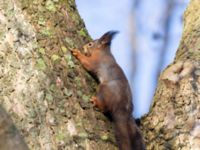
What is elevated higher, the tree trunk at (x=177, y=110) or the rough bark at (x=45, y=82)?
the rough bark at (x=45, y=82)

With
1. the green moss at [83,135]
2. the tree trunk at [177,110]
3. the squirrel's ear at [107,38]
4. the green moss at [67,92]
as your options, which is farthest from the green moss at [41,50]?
the squirrel's ear at [107,38]

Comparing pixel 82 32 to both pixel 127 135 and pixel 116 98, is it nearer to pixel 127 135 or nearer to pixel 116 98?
pixel 116 98

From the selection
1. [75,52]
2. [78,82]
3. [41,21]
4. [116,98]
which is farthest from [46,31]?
[116,98]

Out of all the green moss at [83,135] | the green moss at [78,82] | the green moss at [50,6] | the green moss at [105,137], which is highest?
the green moss at [50,6]

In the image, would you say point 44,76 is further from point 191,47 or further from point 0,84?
point 191,47

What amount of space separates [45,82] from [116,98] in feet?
1.91

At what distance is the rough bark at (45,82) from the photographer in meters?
2.47

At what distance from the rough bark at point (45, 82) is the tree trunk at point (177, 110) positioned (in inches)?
9.9

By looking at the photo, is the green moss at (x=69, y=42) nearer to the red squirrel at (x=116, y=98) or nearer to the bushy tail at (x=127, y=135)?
the red squirrel at (x=116, y=98)

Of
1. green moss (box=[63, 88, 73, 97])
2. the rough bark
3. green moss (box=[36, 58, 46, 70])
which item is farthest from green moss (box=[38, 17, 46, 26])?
green moss (box=[63, 88, 73, 97])

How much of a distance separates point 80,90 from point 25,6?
51 cm

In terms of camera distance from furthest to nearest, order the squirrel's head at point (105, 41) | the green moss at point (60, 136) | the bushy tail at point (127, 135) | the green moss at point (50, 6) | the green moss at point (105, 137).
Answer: the squirrel's head at point (105, 41)
the green moss at point (50, 6)
the bushy tail at point (127, 135)
the green moss at point (105, 137)
the green moss at point (60, 136)

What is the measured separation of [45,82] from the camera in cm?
259

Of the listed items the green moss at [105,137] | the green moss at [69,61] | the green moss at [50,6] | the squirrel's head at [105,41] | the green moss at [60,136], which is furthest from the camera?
the squirrel's head at [105,41]
